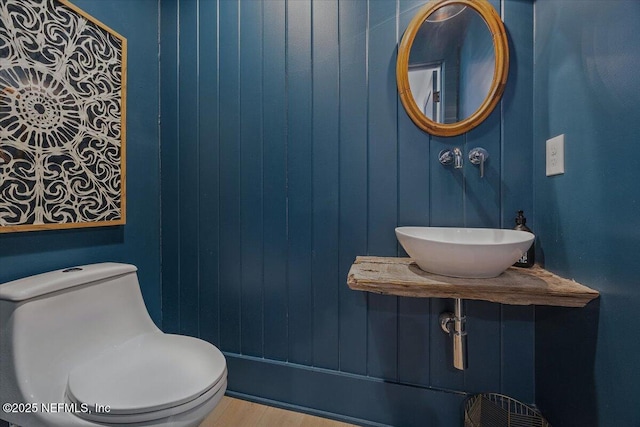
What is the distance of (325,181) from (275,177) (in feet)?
0.84

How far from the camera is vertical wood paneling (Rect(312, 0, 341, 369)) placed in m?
1.24

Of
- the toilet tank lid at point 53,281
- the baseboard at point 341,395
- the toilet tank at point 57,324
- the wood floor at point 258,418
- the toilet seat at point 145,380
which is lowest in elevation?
the wood floor at point 258,418

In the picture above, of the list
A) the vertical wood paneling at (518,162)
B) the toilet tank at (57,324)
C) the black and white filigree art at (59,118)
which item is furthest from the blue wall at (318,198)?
the toilet tank at (57,324)

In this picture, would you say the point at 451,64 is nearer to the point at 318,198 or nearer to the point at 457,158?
the point at 457,158

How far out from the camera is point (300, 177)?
4.23 ft

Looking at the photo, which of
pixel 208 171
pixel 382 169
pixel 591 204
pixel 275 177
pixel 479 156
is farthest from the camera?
pixel 208 171

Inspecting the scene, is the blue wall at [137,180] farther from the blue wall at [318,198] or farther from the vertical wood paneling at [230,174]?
the vertical wood paneling at [230,174]

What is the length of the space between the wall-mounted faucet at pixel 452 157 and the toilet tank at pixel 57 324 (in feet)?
4.72

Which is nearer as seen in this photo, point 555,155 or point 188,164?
point 555,155

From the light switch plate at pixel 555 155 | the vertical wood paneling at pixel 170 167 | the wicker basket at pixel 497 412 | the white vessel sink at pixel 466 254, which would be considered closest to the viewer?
the white vessel sink at pixel 466 254

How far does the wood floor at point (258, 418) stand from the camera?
1210 mm

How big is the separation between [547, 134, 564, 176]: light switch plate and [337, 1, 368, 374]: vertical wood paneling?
664mm

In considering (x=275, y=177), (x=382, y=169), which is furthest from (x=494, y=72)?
(x=275, y=177)

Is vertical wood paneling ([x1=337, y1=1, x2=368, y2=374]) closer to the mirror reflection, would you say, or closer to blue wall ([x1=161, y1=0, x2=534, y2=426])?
blue wall ([x1=161, y1=0, x2=534, y2=426])
